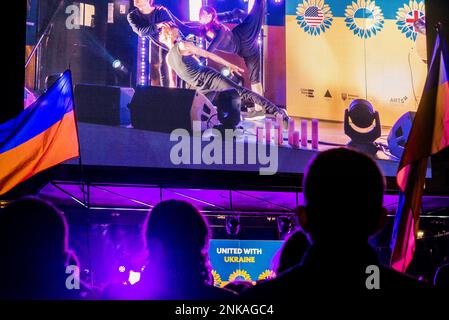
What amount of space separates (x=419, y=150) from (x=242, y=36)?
20.8 feet

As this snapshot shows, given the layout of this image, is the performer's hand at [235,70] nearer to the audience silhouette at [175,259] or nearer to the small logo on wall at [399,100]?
the small logo on wall at [399,100]

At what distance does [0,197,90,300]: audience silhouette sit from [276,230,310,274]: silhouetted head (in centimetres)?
93

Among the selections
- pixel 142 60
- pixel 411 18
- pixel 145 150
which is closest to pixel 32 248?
pixel 145 150

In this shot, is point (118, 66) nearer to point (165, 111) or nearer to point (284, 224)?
point (165, 111)

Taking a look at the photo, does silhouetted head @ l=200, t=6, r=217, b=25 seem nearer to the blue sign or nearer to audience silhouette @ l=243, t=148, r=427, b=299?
the blue sign

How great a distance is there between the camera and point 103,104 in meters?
9.46

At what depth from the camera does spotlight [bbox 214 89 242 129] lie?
985 cm

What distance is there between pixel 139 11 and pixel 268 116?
9.16 ft

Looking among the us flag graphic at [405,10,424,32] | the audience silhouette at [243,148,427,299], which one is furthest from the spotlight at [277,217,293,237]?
the audience silhouette at [243,148,427,299]

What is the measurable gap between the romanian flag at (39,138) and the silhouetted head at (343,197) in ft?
13.7

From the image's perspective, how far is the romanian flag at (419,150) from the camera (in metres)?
3.93

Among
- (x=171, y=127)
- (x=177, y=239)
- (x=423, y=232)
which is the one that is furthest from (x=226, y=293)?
(x=423, y=232)

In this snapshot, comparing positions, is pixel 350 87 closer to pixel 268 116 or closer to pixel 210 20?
→ pixel 268 116

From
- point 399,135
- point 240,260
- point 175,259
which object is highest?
point 399,135
